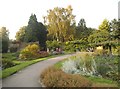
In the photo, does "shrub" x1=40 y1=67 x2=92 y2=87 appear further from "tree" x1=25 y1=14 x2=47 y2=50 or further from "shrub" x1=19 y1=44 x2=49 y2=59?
"tree" x1=25 y1=14 x2=47 y2=50

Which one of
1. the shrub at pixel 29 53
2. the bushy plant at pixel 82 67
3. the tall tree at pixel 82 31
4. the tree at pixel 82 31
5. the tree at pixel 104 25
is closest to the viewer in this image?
the bushy plant at pixel 82 67

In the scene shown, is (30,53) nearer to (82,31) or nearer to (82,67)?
(82,67)

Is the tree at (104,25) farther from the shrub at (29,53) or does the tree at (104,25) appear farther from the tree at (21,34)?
the shrub at (29,53)

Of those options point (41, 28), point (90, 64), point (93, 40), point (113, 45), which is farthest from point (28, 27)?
point (90, 64)

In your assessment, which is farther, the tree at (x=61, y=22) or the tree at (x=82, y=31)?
the tree at (x=82, y=31)

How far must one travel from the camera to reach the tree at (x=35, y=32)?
48.6 m

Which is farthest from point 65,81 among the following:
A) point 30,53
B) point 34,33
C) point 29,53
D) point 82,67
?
point 34,33

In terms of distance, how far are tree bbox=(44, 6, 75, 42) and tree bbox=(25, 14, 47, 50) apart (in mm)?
1607

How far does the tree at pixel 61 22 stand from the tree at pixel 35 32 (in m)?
1.61

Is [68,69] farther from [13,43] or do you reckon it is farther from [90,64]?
[13,43]

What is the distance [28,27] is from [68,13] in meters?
8.63

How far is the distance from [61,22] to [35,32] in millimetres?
5608

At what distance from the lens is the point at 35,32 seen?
4928 cm

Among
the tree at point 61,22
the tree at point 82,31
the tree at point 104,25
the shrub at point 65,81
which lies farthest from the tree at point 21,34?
the shrub at point 65,81
